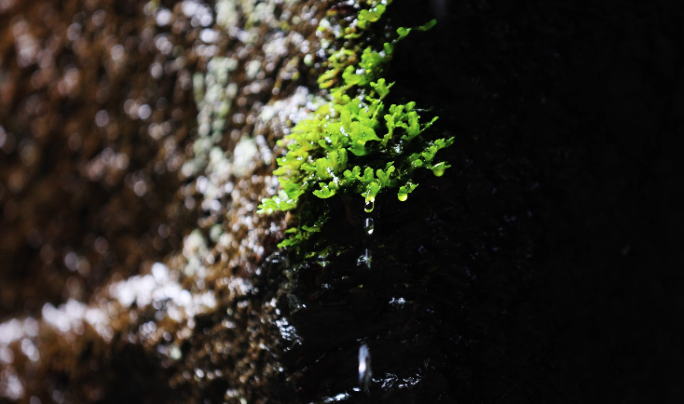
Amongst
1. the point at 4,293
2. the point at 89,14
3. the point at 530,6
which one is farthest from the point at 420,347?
the point at 4,293

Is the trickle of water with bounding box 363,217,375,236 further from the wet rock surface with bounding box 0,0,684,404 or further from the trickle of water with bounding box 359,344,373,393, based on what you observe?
the trickle of water with bounding box 359,344,373,393

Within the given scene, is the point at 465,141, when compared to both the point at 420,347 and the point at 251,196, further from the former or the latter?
the point at 251,196

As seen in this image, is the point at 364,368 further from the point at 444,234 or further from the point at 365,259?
the point at 444,234

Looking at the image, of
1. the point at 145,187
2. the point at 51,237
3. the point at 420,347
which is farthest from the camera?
the point at 51,237

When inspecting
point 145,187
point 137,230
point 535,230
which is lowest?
point 137,230

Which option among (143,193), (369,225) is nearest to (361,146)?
(369,225)

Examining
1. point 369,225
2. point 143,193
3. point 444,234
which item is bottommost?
point 143,193
